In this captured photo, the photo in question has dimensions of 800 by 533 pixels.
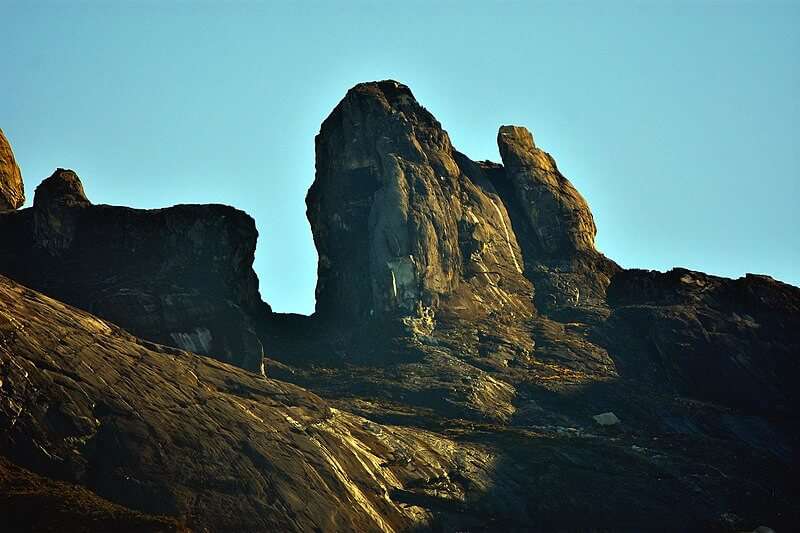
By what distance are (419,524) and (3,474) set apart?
2230 inches

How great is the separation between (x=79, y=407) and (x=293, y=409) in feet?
123

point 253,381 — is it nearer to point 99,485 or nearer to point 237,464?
point 237,464

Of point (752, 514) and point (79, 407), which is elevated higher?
point (752, 514)

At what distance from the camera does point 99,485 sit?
157875mm

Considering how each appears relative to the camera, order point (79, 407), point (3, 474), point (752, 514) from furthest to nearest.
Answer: point (752, 514) → point (79, 407) → point (3, 474)

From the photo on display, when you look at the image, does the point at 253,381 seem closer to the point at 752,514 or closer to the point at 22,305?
the point at 22,305

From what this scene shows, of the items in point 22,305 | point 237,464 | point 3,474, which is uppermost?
point 22,305

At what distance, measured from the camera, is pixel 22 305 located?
18462cm

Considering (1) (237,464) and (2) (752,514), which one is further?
(2) (752,514)

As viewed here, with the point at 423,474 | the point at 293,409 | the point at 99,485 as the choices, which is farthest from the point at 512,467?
the point at 99,485

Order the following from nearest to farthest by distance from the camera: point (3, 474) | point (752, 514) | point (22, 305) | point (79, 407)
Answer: point (3, 474), point (79, 407), point (22, 305), point (752, 514)

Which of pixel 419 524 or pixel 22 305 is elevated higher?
pixel 22 305

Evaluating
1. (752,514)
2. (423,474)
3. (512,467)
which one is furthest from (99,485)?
(752,514)

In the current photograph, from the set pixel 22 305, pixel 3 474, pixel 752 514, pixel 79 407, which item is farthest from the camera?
pixel 752 514
